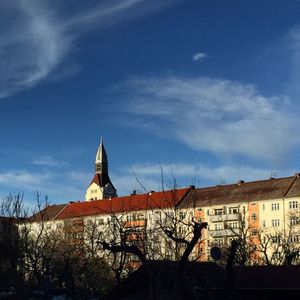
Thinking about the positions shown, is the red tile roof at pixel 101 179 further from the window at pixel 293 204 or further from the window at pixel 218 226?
the window at pixel 293 204

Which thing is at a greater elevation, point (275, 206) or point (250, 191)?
point (250, 191)

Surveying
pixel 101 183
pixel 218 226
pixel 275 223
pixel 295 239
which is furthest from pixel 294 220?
pixel 101 183

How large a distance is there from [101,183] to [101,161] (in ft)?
30.7

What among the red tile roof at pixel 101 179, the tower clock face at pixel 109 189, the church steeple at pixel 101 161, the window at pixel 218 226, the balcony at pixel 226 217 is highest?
the church steeple at pixel 101 161

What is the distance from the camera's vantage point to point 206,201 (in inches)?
3959

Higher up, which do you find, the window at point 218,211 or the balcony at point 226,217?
the window at point 218,211

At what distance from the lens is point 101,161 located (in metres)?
171

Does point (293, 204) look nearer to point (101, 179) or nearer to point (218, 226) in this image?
point (218, 226)

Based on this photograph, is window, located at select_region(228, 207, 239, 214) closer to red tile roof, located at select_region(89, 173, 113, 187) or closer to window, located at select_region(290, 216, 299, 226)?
window, located at select_region(290, 216, 299, 226)

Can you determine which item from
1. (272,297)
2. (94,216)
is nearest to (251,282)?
(272,297)

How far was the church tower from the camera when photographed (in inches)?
6255

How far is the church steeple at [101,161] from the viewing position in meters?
170

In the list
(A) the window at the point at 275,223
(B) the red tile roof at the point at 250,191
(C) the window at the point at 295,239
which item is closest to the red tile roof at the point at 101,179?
(B) the red tile roof at the point at 250,191

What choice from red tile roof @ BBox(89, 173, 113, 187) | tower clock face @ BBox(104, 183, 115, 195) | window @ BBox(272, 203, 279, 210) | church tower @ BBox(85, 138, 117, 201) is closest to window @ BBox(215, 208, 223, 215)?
window @ BBox(272, 203, 279, 210)
